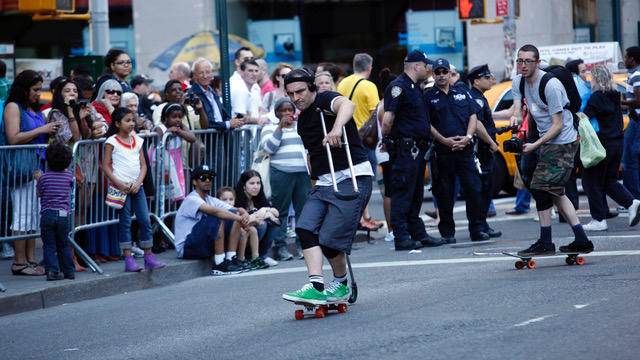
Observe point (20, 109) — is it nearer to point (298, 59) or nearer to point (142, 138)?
point (142, 138)

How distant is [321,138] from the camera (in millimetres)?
7629

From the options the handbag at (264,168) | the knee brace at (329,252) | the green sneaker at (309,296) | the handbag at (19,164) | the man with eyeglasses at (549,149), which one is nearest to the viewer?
the green sneaker at (309,296)

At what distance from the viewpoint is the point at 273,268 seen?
10859mm

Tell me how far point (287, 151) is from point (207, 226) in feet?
4.51

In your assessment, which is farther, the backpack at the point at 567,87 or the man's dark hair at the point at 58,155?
the man's dark hair at the point at 58,155

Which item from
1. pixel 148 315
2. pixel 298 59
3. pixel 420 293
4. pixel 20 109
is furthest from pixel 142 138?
pixel 298 59

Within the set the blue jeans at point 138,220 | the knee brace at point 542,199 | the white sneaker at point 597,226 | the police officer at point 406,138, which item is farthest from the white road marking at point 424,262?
the white sneaker at point 597,226

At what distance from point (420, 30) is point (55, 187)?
21.5 metres

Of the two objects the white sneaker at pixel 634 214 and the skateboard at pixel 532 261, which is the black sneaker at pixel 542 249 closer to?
the skateboard at pixel 532 261

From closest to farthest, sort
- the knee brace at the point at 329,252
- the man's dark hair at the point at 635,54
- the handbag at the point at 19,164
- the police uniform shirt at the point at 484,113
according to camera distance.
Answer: the knee brace at the point at 329,252, the handbag at the point at 19,164, the police uniform shirt at the point at 484,113, the man's dark hair at the point at 635,54

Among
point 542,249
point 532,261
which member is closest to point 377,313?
point 532,261

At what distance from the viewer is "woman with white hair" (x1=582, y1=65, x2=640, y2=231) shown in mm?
11898

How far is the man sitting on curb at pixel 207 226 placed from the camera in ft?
34.7

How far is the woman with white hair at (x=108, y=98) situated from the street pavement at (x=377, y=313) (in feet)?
6.38
